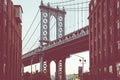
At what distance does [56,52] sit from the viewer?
122750mm

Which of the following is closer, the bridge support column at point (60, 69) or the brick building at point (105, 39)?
the brick building at point (105, 39)

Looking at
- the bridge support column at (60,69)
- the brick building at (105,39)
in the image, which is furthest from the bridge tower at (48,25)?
the brick building at (105,39)

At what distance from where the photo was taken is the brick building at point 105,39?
52.7 meters

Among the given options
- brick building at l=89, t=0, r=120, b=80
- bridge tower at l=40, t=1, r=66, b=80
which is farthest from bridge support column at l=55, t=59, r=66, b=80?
brick building at l=89, t=0, r=120, b=80

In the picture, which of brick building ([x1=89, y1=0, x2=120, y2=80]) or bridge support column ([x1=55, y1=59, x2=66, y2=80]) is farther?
bridge support column ([x1=55, y1=59, x2=66, y2=80])

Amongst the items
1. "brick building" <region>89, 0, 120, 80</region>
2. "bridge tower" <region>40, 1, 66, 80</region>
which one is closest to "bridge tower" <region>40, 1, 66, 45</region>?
"bridge tower" <region>40, 1, 66, 80</region>

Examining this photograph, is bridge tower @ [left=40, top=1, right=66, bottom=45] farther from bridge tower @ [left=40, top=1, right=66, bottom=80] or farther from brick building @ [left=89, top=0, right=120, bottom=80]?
brick building @ [left=89, top=0, right=120, bottom=80]

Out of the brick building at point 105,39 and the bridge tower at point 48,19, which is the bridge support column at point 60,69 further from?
the brick building at point 105,39

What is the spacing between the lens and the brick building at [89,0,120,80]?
52.7 metres

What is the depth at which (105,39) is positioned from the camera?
204 ft

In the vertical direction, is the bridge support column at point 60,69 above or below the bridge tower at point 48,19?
below

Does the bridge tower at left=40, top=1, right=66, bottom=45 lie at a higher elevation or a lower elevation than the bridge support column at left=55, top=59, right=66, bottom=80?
higher

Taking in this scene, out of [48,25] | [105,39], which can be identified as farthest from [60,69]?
[105,39]

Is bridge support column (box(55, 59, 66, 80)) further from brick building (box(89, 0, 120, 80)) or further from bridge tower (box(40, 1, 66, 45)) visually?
brick building (box(89, 0, 120, 80))
